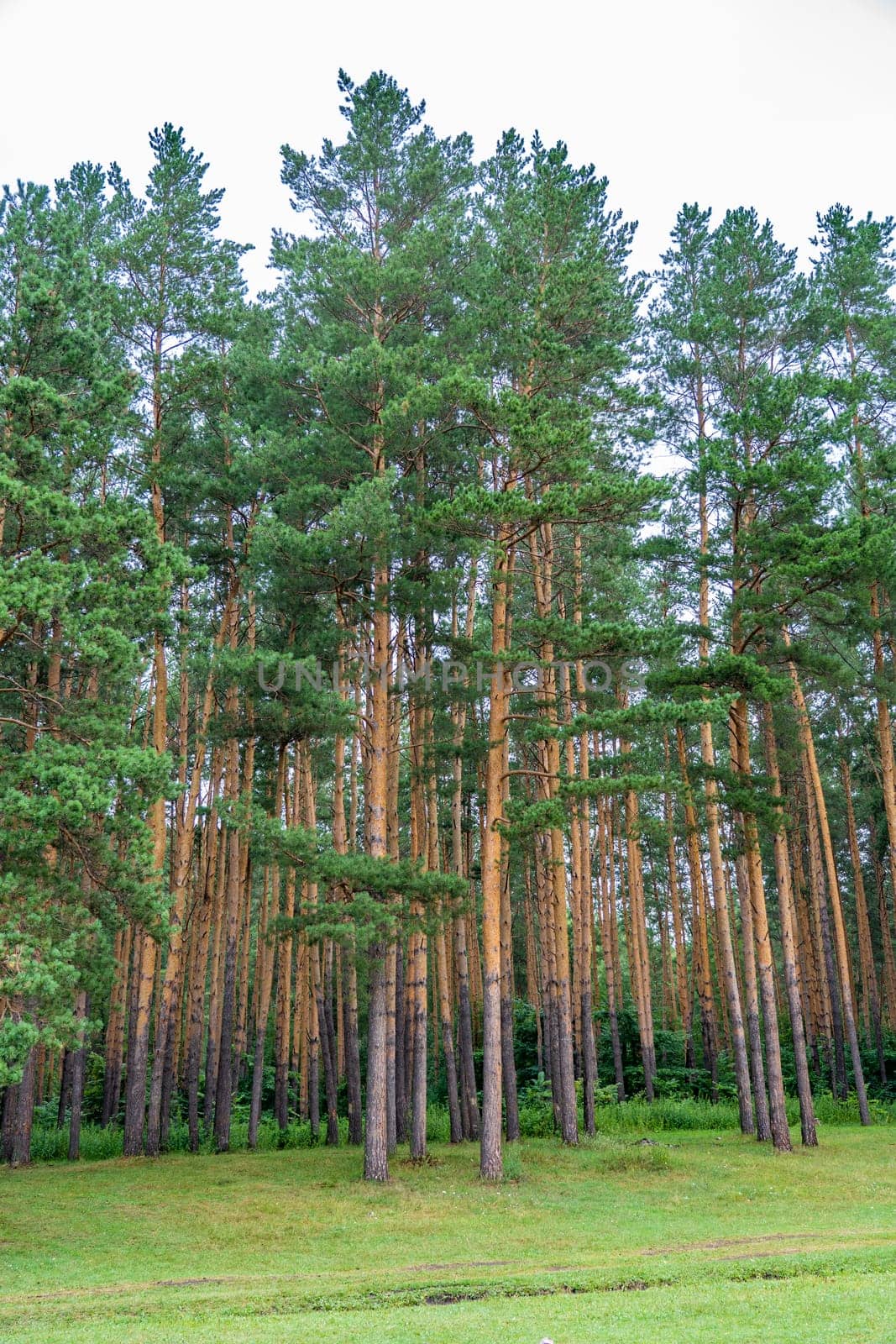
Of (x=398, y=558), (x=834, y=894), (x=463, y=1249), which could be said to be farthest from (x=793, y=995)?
(x=398, y=558)

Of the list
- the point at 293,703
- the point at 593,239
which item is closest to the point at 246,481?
the point at 293,703

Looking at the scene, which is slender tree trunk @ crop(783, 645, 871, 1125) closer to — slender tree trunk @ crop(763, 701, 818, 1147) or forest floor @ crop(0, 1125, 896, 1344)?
slender tree trunk @ crop(763, 701, 818, 1147)

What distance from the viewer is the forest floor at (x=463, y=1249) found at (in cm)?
748

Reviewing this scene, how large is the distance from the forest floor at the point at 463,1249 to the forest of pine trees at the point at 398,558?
1.46 meters

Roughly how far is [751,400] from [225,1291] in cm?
1604

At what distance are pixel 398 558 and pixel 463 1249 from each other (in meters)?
10.1

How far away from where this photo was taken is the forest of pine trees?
41.2ft

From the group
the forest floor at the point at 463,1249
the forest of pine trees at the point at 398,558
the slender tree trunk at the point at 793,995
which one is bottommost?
the forest floor at the point at 463,1249

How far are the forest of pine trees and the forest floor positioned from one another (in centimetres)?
146

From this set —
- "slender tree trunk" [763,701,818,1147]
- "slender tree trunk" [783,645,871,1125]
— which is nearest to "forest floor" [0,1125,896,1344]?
"slender tree trunk" [763,701,818,1147]

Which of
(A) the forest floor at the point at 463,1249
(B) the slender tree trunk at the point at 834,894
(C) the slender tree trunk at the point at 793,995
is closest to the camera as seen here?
(A) the forest floor at the point at 463,1249

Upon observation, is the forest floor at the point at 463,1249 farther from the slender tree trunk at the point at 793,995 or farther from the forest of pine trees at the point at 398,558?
the forest of pine trees at the point at 398,558

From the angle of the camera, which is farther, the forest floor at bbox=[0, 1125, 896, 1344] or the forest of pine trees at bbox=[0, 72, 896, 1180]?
the forest of pine trees at bbox=[0, 72, 896, 1180]

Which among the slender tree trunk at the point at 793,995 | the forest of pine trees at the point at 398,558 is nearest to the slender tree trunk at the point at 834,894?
the forest of pine trees at the point at 398,558
